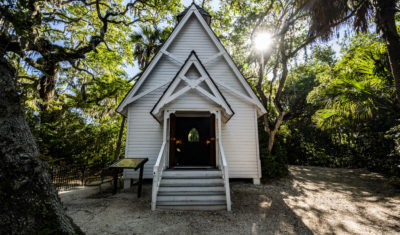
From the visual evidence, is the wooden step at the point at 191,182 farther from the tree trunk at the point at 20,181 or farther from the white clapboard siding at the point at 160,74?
the white clapboard siding at the point at 160,74

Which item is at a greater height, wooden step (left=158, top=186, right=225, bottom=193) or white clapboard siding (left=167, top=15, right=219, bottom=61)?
white clapboard siding (left=167, top=15, right=219, bottom=61)

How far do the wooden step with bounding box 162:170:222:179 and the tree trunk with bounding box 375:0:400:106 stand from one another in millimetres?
5458

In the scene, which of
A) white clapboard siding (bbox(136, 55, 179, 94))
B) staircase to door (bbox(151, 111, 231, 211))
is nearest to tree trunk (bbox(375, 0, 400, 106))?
staircase to door (bbox(151, 111, 231, 211))

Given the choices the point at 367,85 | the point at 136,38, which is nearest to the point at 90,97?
the point at 136,38

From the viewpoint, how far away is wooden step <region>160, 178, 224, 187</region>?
5.80 metres

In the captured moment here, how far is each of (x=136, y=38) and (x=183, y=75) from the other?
25.6ft

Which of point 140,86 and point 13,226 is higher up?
point 140,86

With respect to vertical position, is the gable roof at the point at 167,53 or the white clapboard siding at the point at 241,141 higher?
the gable roof at the point at 167,53

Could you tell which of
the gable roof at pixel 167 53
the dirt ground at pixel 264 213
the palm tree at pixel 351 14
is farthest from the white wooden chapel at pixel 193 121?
the palm tree at pixel 351 14

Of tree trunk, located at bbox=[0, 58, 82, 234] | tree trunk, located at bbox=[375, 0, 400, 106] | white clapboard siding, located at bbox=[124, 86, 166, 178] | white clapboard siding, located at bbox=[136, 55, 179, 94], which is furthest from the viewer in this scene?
white clapboard siding, located at bbox=[136, 55, 179, 94]

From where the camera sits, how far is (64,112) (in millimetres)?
11570

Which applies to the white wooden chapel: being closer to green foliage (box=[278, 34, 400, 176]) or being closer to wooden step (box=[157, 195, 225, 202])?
wooden step (box=[157, 195, 225, 202])

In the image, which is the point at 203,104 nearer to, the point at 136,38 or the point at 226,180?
the point at 226,180

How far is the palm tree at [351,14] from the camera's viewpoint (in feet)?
15.0
